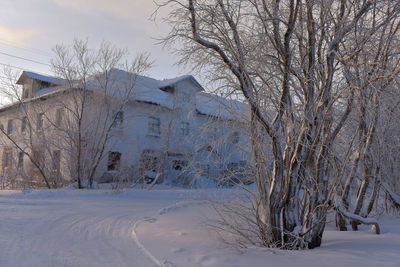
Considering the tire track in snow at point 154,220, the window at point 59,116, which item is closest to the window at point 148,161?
the window at point 59,116

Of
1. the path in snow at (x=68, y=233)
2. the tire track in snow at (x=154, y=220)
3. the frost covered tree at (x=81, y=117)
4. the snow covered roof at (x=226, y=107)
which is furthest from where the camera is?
the frost covered tree at (x=81, y=117)

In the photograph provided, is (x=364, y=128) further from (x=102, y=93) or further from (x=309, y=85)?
(x=102, y=93)

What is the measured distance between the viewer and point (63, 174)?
61.5 feet

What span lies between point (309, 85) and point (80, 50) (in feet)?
46.2

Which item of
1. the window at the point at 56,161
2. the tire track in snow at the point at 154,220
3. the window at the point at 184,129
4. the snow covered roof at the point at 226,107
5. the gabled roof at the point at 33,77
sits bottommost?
the tire track in snow at the point at 154,220

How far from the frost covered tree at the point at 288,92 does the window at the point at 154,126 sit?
1867 centimetres

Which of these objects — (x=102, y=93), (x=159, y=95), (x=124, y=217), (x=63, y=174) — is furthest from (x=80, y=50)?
(x=124, y=217)

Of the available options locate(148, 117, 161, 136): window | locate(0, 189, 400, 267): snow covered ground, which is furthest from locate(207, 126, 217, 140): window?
locate(148, 117, 161, 136): window

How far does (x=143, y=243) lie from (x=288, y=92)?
12.9 ft

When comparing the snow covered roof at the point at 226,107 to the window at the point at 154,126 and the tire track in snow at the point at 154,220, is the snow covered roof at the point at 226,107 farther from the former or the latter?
the window at the point at 154,126

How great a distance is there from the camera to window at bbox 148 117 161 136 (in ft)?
82.3

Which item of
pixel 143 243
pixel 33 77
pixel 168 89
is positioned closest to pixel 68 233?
pixel 143 243

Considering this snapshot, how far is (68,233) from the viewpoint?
7.47 meters

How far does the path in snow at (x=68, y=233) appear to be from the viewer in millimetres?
5539
